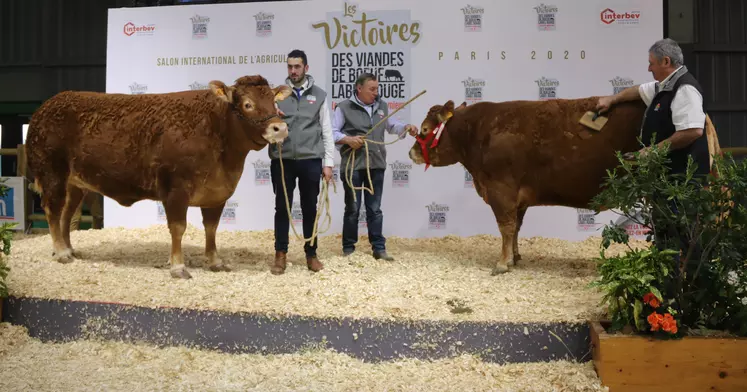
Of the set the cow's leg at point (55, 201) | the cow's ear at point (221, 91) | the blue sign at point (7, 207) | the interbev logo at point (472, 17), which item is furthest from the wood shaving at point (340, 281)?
the interbev logo at point (472, 17)

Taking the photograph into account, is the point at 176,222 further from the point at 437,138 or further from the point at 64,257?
the point at 437,138

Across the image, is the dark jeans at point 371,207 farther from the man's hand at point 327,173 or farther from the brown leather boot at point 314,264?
the brown leather boot at point 314,264

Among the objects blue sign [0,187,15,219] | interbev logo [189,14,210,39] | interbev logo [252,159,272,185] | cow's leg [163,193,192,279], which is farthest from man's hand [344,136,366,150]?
blue sign [0,187,15,219]

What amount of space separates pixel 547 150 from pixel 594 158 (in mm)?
338

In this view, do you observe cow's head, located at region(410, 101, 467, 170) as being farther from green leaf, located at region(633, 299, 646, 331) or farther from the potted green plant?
green leaf, located at region(633, 299, 646, 331)

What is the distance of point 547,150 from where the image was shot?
464cm

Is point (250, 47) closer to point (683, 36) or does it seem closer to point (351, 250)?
point (351, 250)

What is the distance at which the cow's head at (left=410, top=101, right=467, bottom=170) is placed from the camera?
5.15m

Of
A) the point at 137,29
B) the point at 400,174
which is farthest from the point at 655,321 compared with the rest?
the point at 137,29

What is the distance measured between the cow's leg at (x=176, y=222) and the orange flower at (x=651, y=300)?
10.0ft

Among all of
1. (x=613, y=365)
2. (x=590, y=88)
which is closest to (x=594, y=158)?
(x=613, y=365)

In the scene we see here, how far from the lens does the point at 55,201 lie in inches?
199

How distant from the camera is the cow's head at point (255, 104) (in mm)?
4355

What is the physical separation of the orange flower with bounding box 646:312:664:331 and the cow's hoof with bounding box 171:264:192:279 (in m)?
3.08
